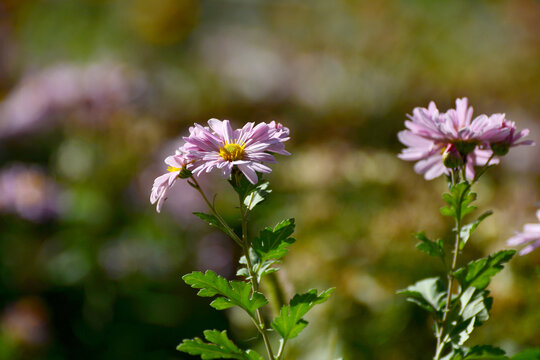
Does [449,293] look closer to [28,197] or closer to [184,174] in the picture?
[184,174]

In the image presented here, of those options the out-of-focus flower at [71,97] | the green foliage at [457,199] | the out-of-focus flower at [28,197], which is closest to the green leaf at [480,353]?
the green foliage at [457,199]

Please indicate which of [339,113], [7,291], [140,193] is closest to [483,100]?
[339,113]

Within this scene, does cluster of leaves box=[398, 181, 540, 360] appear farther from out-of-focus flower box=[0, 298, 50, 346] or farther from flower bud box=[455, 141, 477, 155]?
out-of-focus flower box=[0, 298, 50, 346]

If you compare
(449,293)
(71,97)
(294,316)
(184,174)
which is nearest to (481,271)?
(449,293)

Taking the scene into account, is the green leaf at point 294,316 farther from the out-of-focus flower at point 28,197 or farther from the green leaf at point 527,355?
the out-of-focus flower at point 28,197

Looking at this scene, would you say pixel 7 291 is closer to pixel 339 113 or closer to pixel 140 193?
pixel 140 193

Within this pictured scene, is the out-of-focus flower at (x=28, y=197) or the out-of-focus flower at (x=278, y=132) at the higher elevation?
the out-of-focus flower at (x=28, y=197)
